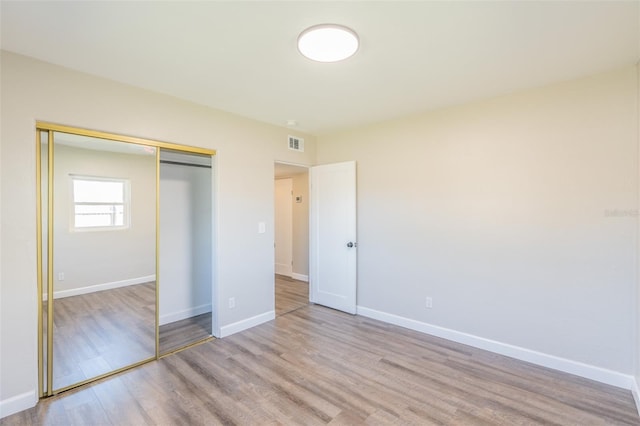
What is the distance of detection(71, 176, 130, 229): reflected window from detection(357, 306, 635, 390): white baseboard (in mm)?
3230

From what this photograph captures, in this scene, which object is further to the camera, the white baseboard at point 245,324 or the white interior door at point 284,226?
the white interior door at point 284,226

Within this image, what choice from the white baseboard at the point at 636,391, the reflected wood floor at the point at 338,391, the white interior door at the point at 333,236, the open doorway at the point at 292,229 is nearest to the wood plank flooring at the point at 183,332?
the reflected wood floor at the point at 338,391

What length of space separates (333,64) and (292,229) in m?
4.45

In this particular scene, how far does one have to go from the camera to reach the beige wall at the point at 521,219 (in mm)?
2420

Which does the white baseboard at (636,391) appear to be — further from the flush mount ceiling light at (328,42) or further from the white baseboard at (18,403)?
the white baseboard at (18,403)

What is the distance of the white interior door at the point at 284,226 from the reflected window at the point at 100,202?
3833mm

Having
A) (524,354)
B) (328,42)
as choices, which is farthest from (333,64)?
(524,354)

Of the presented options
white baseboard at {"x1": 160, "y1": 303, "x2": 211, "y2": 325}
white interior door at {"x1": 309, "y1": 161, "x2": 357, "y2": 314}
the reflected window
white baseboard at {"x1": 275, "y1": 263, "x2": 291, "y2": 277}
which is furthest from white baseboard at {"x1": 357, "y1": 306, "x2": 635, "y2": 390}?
the reflected window

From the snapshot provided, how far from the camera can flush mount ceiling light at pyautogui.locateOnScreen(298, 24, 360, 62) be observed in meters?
1.84

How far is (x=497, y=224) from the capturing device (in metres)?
2.98

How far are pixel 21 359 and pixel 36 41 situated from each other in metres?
2.26

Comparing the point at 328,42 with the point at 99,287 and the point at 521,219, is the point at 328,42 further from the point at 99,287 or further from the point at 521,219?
the point at 99,287

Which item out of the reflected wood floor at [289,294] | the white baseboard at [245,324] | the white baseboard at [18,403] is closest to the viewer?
the white baseboard at [18,403]

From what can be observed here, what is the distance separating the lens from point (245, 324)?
3.60m
